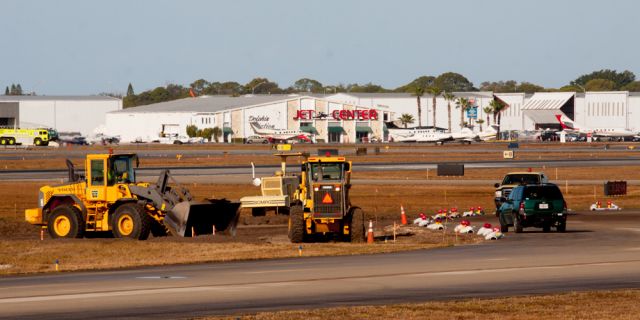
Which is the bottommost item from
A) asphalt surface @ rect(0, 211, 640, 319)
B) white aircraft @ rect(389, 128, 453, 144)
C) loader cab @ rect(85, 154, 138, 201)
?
asphalt surface @ rect(0, 211, 640, 319)

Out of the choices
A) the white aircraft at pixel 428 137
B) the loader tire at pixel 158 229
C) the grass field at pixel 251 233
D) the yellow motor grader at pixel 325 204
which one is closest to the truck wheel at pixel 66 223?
the grass field at pixel 251 233

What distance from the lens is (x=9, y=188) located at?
233ft

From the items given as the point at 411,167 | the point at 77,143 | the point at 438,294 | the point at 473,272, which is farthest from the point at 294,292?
the point at 77,143

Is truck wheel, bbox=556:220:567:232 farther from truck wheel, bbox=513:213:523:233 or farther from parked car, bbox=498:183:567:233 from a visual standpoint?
truck wheel, bbox=513:213:523:233

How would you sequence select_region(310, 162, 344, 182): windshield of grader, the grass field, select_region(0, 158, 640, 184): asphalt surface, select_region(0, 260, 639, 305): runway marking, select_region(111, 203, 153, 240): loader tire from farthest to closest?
select_region(0, 158, 640, 184): asphalt surface, select_region(111, 203, 153, 240): loader tire, select_region(310, 162, 344, 182): windshield of grader, the grass field, select_region(0, 260, 639, 305): runway marking

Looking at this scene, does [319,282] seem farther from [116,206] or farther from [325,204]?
[116,206]

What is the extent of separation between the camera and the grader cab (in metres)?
37.4

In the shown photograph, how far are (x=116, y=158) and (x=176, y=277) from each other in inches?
441

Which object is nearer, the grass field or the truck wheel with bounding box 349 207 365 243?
the grass field

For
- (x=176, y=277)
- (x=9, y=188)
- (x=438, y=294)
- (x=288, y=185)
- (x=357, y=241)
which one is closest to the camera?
(x=438, y=294)

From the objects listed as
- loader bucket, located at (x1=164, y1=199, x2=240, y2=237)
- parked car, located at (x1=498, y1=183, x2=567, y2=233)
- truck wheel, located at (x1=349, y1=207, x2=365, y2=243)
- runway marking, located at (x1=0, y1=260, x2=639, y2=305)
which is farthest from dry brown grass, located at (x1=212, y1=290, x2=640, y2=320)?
parked car, located at (x1=498, y1=183, x2=567, y2=233)

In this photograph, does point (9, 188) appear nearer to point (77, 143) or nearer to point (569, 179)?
point (569, 179)

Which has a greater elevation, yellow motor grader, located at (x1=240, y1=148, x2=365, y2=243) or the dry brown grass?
yellow motor grader, located at (x1=240, y1=148, x2=365, y2=243)

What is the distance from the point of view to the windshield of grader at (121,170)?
39188 millimetres
